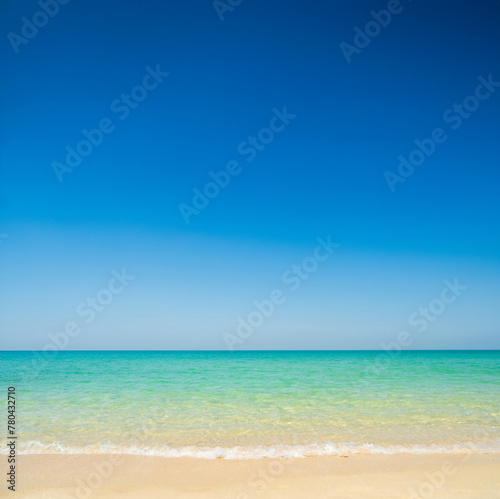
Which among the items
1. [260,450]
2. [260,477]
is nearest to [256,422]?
[260,450]

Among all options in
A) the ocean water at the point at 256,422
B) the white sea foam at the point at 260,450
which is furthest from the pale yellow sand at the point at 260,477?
the ocean water at the point at 256,422

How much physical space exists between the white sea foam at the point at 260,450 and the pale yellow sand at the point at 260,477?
260 mm

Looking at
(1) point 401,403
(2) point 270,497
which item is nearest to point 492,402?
(1) point 401,403

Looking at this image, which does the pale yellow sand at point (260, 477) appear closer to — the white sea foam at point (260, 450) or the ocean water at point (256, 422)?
the white sea foam at point (260, 450)

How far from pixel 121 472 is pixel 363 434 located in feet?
16.4

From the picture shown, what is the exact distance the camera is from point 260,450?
22.7ft

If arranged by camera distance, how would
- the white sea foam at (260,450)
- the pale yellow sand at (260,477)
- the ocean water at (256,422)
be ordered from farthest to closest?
the ocean water at (256,422) < the white sea foam at (260,450) < the pale yellow sand at (260,477)

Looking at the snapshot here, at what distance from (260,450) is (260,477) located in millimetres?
1322

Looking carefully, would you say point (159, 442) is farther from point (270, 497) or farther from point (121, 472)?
point (270, 497)

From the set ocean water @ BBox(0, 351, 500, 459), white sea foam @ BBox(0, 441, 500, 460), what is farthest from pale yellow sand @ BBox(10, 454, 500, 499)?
ocean water @ BBox(0, 351, 500, 459)

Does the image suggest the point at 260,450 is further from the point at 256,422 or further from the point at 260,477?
the point at 256,422

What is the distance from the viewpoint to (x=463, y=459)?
257 inches

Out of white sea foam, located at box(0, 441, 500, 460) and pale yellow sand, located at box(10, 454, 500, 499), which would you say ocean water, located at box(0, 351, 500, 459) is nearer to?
white sea foam, located at box(0, 441, 500, 460)

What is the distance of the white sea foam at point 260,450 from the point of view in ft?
22.0
